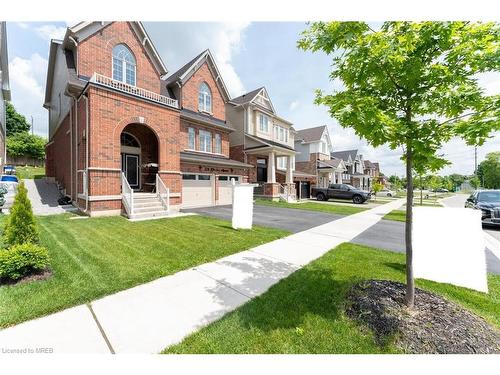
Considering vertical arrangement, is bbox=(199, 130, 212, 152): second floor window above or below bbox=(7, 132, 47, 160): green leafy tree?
below

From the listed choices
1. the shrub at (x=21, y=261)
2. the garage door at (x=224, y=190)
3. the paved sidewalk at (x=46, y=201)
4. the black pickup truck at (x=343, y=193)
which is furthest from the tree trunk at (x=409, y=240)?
the black pickup truck at (x=343, y=193)

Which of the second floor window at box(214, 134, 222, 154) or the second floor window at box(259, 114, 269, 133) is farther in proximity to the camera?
the second floor window at box(259, 114, 269, 133)

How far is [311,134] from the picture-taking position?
33.3 metres

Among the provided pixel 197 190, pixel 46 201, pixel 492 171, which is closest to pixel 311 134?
pixel 197 190

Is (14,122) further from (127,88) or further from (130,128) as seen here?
(127,88)

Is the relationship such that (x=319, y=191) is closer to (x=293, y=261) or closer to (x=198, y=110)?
(x=198, y=110)

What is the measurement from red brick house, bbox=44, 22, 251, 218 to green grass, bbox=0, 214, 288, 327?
2.37 m

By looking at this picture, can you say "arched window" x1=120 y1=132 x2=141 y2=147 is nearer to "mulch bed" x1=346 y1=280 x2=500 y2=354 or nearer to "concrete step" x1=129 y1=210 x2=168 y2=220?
"concrete step" x1=129 y1=210 x2=168 y2=220

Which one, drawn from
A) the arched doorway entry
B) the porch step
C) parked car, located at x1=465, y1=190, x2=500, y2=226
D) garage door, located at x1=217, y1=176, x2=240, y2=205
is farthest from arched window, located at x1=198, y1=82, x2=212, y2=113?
parked car, located at x1=465, y1=190, x2=500, y2=226

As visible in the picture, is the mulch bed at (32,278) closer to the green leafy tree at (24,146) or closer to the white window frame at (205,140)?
the white window frame at (205,140)

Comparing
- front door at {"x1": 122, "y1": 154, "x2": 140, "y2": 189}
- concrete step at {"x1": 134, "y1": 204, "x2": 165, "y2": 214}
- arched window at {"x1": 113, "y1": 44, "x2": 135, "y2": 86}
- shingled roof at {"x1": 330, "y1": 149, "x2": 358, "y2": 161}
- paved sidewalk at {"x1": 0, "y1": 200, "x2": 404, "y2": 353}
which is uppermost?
arched window at {"x1": 113, "y1": 44, "x2": 135, "y2": 86}

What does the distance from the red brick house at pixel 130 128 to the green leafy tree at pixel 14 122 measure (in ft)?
102

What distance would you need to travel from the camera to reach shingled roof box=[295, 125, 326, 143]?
32.4m

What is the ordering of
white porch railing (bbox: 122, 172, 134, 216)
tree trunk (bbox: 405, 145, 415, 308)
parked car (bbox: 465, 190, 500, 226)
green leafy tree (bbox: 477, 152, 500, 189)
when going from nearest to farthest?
tree trunk (bbox: 405, 145, 415, 308)
parked car (bbox: 465, 190, 500, 226)
white porch railing (bbox: 122, 172, 134, 216)
green leafy tree (bbox: 477, 152, 500, 189)
